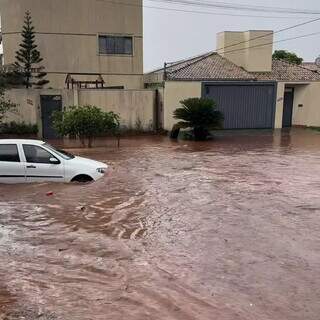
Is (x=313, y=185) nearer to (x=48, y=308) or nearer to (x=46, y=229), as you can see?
(x=46, y=229)

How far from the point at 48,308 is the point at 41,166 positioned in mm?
7182

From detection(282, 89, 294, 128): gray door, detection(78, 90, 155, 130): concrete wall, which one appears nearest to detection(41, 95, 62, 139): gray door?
detection(78, 90, 155, 130): concrete wall

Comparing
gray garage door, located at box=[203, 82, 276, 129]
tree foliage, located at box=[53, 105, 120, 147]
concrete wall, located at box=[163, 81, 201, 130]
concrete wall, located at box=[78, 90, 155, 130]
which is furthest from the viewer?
gray garage door, located at box=[203, 82, 276, 129]

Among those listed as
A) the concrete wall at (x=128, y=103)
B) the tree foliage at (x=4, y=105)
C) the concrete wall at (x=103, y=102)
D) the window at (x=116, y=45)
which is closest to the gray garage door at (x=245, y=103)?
the concrete wall at (x=128, y=103)

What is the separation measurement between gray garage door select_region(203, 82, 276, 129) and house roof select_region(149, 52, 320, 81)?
0.56m

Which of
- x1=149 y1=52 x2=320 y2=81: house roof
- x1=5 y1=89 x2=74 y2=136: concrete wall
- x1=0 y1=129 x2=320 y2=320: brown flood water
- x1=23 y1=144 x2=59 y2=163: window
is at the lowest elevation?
x1=0 y1=129 x2=320 y2=320: brown flood water

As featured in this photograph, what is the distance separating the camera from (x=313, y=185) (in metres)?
12.8

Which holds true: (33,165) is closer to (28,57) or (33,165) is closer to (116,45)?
(28,57)

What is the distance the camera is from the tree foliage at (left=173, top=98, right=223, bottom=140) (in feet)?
79.6

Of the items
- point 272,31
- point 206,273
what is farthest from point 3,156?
point 272,31

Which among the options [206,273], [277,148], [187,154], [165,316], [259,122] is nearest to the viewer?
[165,316]

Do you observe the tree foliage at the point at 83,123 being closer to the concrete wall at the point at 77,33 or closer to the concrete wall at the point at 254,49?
the concrete wall at the point at 77,33

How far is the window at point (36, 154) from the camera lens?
12.2 m

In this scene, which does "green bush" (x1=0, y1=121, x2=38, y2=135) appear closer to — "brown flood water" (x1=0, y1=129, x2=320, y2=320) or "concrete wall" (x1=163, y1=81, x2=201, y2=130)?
"concrete wall" (x1=163, y1=81, x2=201, y2=130)
